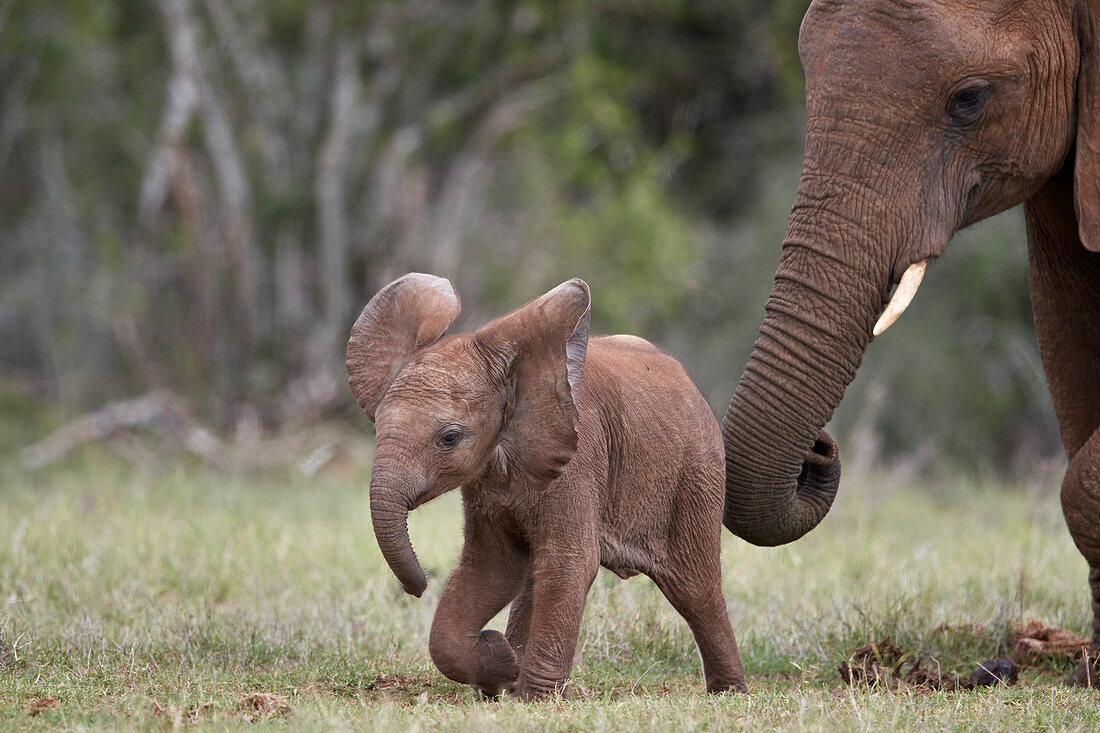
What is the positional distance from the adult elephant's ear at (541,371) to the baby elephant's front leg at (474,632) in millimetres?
524

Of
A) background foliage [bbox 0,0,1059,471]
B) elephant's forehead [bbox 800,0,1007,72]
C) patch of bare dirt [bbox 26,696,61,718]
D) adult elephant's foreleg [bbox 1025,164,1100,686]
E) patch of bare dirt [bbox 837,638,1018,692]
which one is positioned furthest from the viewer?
background foliage [bbox 0,0,1059,471]

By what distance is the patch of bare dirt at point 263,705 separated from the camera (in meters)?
4.61

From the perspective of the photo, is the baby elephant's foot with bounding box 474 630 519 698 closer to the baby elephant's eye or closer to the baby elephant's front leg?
the baby elephant's front leg

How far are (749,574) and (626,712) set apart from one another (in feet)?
12.5

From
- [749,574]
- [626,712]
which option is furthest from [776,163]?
[626,712]

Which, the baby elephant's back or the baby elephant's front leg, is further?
the baby elephant's back

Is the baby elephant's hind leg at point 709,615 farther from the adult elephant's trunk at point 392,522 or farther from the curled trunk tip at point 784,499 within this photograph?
the adult elephant's trunk at point 392,522

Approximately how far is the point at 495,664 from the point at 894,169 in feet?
7.25

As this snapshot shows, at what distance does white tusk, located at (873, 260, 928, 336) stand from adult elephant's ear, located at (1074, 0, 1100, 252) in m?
0.61

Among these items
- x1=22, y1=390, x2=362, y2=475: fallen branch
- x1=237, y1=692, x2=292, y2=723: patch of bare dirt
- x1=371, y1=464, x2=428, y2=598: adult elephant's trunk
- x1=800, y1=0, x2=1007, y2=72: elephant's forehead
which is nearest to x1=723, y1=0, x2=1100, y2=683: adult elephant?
x1=800, y1=0, x2=1007, y2=72: elephant's forehead

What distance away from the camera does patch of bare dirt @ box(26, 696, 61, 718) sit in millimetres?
4570

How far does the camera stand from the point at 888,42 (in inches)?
207

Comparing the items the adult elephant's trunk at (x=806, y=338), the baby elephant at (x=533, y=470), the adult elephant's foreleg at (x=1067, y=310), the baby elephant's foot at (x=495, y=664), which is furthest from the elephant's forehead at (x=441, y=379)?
the adult elephant's foreleg at (x=1067, y=310)

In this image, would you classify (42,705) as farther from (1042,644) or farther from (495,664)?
(1042,644)
